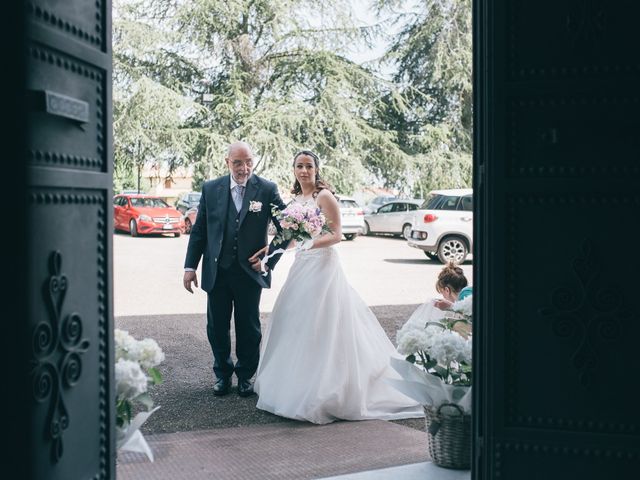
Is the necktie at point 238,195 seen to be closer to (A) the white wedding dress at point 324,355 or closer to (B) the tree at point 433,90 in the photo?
(A) the white wedding dress at point 324,355

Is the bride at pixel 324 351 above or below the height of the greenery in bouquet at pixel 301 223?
below

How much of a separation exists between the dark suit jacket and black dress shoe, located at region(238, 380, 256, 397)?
2.75 ft

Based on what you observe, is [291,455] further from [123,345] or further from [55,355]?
[55,355]

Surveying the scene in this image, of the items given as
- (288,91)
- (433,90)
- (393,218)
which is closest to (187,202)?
(288,91)

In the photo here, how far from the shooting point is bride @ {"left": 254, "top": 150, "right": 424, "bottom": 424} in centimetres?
559

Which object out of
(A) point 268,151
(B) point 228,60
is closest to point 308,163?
(A) point 268,151

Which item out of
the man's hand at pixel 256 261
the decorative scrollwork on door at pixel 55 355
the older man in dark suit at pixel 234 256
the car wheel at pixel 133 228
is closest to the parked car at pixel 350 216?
the car wheel at pixel 133 228

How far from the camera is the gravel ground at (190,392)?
5469mm

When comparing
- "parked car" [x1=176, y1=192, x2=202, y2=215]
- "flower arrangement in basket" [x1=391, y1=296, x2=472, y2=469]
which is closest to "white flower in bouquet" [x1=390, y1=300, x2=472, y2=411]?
"flower arrangement in basket" [x1=391, y1=296, x2=472, y2=469]

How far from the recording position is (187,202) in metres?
28.9

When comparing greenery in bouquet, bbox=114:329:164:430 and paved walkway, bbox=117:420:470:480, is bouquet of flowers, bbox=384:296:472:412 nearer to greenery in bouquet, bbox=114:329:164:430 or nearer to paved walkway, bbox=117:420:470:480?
paved walkway, bbox=117:420:470:480
